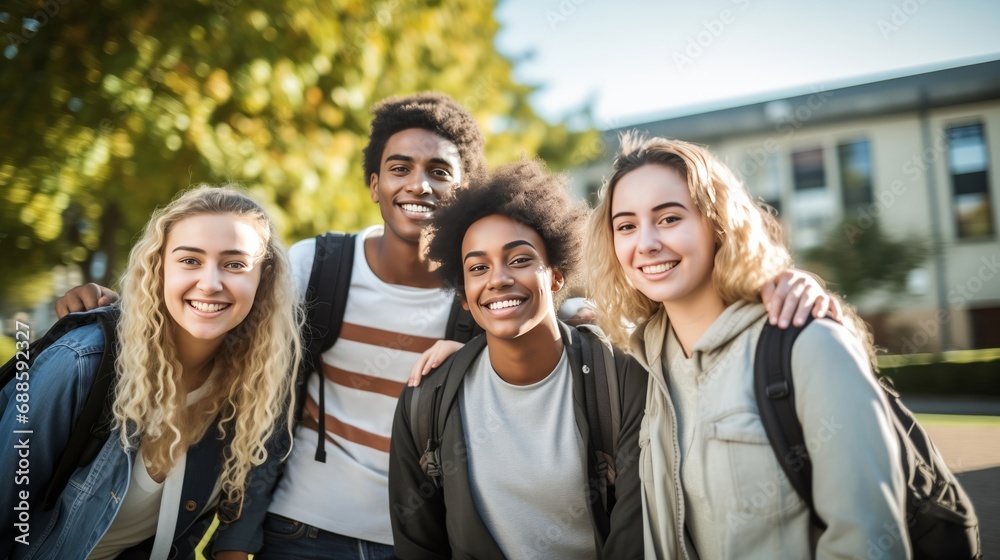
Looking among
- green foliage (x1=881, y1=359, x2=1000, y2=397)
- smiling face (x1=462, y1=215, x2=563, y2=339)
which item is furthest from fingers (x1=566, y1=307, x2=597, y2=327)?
green foliage (x1=881, y1=359, x2=1000, y2=397)

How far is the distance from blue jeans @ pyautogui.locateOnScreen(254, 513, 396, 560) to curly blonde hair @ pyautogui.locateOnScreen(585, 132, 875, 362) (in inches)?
63.0

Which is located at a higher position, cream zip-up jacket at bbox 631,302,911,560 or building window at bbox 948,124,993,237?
building window at bbox 948,124,993,237

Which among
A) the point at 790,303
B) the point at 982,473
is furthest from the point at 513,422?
the point at 982,473

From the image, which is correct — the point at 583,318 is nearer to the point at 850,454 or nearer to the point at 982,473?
the point at 850,454

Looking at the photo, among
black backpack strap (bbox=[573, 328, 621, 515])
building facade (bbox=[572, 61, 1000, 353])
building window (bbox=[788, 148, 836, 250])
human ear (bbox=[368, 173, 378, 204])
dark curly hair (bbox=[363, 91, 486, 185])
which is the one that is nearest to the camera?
black backpack strap (bbox=[573, 328, 621, 515])

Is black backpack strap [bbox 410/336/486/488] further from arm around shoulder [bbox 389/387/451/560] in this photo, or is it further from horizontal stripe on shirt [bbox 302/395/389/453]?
horizontal stripe on shirt [bbox 302/395/389/453]

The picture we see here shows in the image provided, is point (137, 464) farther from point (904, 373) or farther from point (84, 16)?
point (904, 373)

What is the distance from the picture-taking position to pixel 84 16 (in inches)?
171

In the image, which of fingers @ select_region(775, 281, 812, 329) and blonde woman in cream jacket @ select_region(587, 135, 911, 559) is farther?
fingers @ select_region(775, 281, 812, 329)

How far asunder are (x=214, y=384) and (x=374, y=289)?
88 cm

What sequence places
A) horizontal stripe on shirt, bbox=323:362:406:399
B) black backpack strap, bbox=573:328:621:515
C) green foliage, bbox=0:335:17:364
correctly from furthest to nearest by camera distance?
1. green foliage, bbox=0:335:17:364
2. horizontal stripe on shirt, bbox=323:362:406:399
3. black backpack strap, bbox=573:328:621:515

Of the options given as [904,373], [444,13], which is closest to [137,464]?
[444,13]

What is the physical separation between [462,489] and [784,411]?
1318 mm

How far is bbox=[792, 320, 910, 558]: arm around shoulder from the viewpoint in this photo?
81.1 inches
